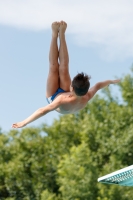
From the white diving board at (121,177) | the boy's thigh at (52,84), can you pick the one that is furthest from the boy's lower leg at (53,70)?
the white diving board at (121,177)

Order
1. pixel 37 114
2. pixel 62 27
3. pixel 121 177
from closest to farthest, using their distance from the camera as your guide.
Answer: pixel 37 114
pixel 62 27
pixel 121 177

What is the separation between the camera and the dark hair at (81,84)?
6949 mm

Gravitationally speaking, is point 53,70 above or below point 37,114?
above

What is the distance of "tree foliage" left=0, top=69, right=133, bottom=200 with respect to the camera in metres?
20.7

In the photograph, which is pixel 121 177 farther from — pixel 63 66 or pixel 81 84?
pixel 81 84

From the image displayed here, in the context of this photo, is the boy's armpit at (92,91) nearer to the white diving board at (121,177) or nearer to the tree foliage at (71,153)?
the white diving board at (121,177)

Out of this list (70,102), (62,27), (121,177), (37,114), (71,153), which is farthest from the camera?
(71,153)

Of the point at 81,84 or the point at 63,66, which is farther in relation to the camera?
the point at 63,66

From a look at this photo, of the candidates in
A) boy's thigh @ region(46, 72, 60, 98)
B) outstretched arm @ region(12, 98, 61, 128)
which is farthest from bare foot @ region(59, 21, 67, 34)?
outstretched arm @ region(12, 98, 61, 128)

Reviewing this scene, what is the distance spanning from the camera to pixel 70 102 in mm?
7070

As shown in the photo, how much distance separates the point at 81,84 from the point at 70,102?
0.91 ft

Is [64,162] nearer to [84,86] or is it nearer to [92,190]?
[92,190]

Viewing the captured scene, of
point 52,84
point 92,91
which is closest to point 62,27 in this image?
point 52,84

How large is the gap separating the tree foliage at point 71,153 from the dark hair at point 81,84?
1352 centimetres
